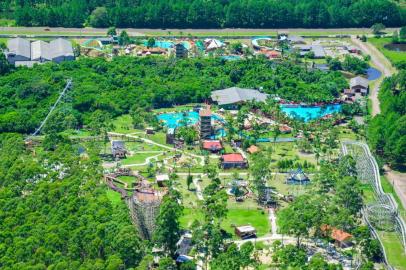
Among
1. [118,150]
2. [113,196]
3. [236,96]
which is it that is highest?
[236,96]

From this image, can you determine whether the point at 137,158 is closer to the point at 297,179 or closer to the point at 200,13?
the point at 297,179

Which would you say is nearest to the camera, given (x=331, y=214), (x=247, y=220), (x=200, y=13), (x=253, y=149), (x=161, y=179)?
(x=331, y=214)

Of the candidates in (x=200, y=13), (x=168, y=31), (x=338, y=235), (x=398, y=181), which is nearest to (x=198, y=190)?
(x=338, y=235)

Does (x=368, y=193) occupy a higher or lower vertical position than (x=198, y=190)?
higher

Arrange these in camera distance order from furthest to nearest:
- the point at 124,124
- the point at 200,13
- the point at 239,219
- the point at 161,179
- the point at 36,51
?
the point at 200,13, the point at 36,51, the point at 124,124, the point at 161,179, the point at 239,219

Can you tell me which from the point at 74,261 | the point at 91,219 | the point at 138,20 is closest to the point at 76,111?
the point at 91,219

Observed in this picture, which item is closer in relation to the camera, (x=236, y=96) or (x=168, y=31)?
(x=236, y=96)

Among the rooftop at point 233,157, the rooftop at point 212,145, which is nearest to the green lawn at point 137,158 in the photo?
the rooftop at point 212,145
